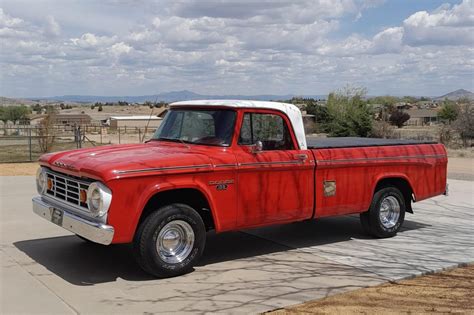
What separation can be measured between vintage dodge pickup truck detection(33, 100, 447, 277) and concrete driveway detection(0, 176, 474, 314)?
462 mm

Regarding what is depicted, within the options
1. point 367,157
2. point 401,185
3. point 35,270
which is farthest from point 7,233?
point 401,185

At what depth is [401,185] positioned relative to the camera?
849 cm

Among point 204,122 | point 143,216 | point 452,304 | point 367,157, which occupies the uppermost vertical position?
point 204,122

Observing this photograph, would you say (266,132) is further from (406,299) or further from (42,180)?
(42,180)

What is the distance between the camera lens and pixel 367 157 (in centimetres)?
782

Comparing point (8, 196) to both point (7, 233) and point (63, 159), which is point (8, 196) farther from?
point (63, 159)

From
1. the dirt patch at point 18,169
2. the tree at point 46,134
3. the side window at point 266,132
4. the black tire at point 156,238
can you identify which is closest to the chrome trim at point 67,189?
the black tire at point 156,238

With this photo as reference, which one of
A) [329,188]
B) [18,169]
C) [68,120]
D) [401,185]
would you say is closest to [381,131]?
[18,169]

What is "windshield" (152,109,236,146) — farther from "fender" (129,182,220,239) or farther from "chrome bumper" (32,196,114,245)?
"chrome bumper" (32,196,114,245)

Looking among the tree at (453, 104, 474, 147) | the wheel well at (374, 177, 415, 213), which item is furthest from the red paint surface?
the tree at (453, 104, 474, 147)

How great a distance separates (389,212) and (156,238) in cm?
406

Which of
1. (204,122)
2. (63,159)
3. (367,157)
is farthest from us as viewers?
(367,157)

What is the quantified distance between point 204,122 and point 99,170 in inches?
68.6

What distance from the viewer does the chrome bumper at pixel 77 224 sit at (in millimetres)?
5504
